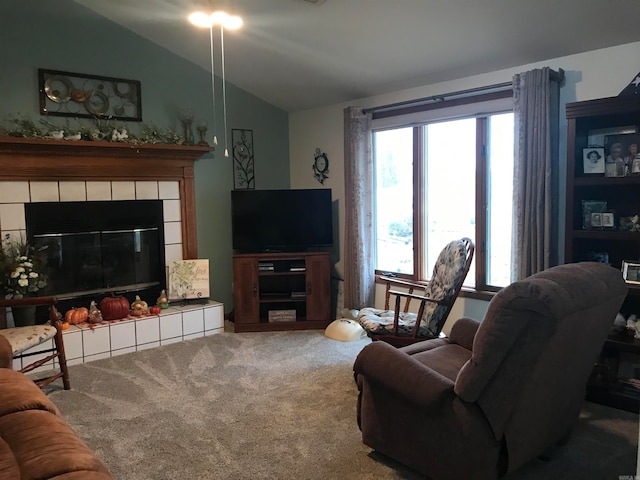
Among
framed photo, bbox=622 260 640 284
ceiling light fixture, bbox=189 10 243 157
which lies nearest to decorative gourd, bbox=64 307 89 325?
ceiling light fixture, bbox=189 10 243 157

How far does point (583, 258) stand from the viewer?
135 inches

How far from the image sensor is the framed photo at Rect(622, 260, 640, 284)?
3.11 m

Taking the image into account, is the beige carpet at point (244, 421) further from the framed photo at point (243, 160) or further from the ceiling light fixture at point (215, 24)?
the framed photo at point (243, 160)

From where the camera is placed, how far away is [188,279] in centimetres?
491

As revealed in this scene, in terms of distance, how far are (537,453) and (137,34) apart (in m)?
4.55

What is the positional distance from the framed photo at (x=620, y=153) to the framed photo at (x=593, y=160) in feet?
0.10

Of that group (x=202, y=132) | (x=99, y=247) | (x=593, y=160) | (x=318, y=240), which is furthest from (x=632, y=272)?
(x=99, y=247)

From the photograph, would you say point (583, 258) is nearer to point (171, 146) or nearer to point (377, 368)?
point (377, 368)

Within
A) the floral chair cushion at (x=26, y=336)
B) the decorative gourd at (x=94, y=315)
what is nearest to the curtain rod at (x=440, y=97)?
the decorative gourd at (x=94, y=315)

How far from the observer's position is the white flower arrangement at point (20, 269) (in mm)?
3828

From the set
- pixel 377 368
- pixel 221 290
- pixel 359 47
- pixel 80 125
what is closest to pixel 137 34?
pixel 80 125

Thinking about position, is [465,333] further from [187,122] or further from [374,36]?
[187,122]

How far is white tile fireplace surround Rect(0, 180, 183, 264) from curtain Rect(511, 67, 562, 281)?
3072 mm

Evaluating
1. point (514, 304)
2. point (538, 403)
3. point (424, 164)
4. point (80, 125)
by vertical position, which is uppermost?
point (80, 125)
